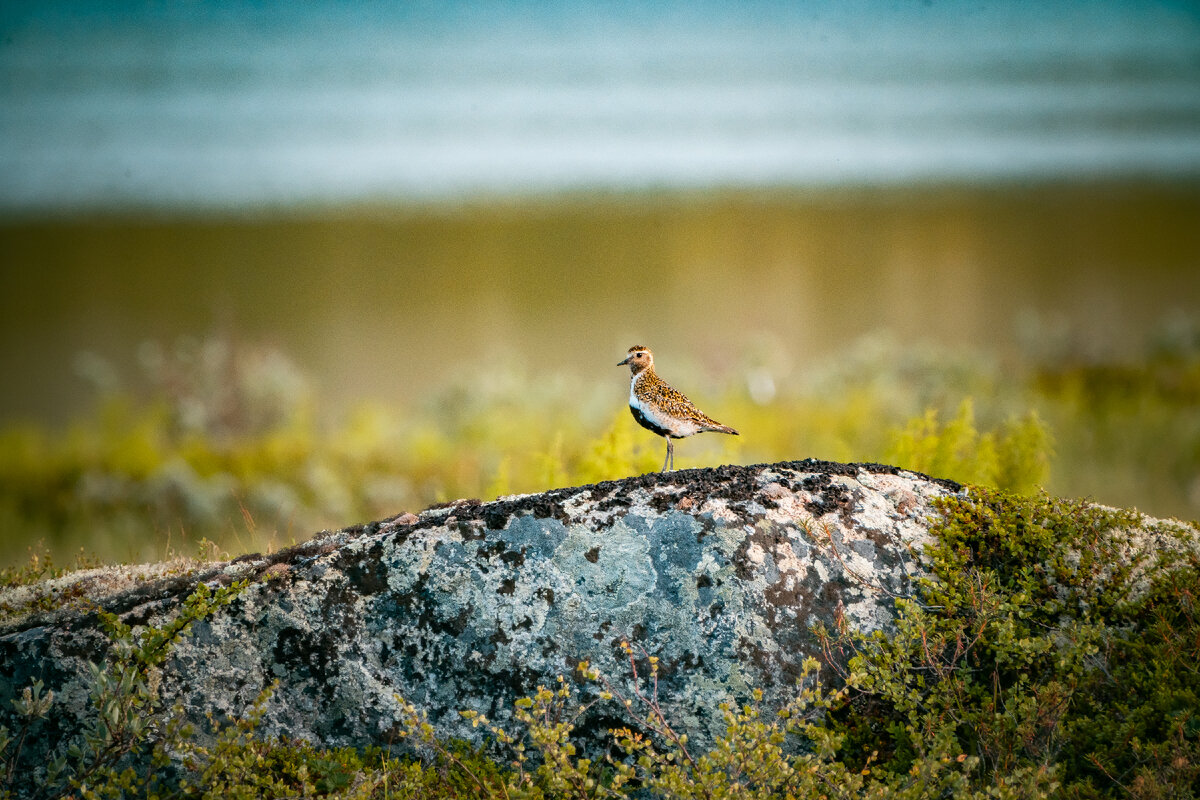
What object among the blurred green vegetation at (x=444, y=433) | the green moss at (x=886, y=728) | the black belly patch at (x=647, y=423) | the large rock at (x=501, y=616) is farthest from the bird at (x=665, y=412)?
the blurred green vegetation at (x=444, y=433)

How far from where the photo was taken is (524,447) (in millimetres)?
19125

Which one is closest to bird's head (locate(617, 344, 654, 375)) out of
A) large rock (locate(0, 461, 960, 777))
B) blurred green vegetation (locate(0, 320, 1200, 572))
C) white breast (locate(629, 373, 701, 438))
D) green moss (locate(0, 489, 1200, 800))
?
white breast (locate(629, 373, 701, 438))

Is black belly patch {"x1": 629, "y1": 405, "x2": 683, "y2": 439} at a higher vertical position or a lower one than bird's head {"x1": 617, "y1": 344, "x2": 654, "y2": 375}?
lower

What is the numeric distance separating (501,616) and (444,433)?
17695mm

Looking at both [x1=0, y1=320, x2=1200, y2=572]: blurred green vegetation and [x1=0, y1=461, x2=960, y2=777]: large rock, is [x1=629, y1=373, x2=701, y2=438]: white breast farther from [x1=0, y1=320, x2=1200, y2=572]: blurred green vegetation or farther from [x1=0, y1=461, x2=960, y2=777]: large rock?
[x1=0, y1=320, x2=1200, y2=572]: blurred green vegetation

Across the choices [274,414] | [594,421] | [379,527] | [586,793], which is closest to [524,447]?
[594,421]

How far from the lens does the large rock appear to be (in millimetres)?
5188

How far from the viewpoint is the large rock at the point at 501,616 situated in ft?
17.0

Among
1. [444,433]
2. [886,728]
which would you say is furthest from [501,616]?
[444,433]

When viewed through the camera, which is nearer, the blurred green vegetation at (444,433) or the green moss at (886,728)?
the green moss at (886,728)

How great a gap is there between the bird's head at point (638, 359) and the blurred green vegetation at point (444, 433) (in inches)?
344

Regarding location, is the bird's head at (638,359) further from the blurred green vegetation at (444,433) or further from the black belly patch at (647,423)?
the blurred green vegetation at (444,433)

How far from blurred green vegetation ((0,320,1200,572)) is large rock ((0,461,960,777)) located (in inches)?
415

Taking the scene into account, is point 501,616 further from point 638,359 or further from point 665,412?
point 638,359
